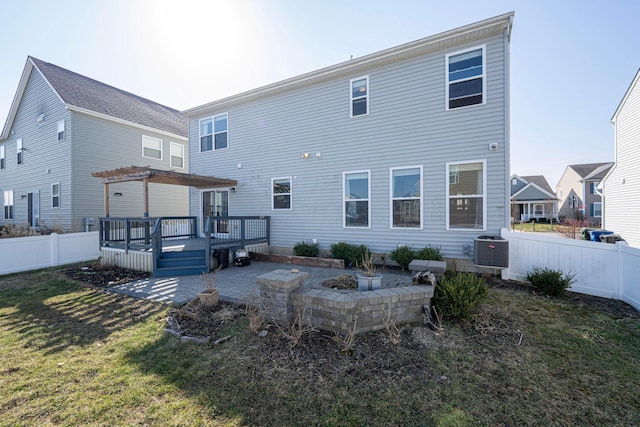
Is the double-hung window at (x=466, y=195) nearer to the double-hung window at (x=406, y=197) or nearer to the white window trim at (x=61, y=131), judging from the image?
the double-hung window at (x=406, y=197)

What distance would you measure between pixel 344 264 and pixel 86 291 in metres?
6.35

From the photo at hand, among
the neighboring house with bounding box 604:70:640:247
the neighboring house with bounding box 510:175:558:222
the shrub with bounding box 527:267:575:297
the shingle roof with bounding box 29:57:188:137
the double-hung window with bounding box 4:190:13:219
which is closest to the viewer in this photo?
the shrub with bounding box 527:267:575:297

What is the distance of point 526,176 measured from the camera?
4206 cm

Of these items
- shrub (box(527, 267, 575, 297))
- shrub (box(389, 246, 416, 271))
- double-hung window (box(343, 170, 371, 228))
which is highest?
double-hung window (box(343, 170, 371, 228))

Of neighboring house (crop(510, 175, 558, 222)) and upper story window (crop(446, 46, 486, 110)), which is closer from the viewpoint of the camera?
upper story window (crop(446, 46, 486, 110))

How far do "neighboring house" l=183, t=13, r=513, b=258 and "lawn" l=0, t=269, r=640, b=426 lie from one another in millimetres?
3500

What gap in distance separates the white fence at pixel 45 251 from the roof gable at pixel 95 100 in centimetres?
714

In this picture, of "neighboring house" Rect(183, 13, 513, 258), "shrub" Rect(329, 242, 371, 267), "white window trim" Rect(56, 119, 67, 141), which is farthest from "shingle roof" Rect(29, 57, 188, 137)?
"shrub" Rect(329, 242, 371, 267)

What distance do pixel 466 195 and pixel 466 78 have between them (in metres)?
3.13

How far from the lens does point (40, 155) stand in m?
14.1

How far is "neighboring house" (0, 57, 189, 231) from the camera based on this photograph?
12672mm

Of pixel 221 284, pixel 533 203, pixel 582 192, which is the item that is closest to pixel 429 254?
pixel 221 284

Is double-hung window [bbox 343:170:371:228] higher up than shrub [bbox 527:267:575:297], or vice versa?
double-hung window [bbox 343:170:371:228]

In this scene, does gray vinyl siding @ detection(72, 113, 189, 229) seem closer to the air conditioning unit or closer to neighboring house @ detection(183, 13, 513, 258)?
neighboring house @ detection(183, 13, 513, 258)
